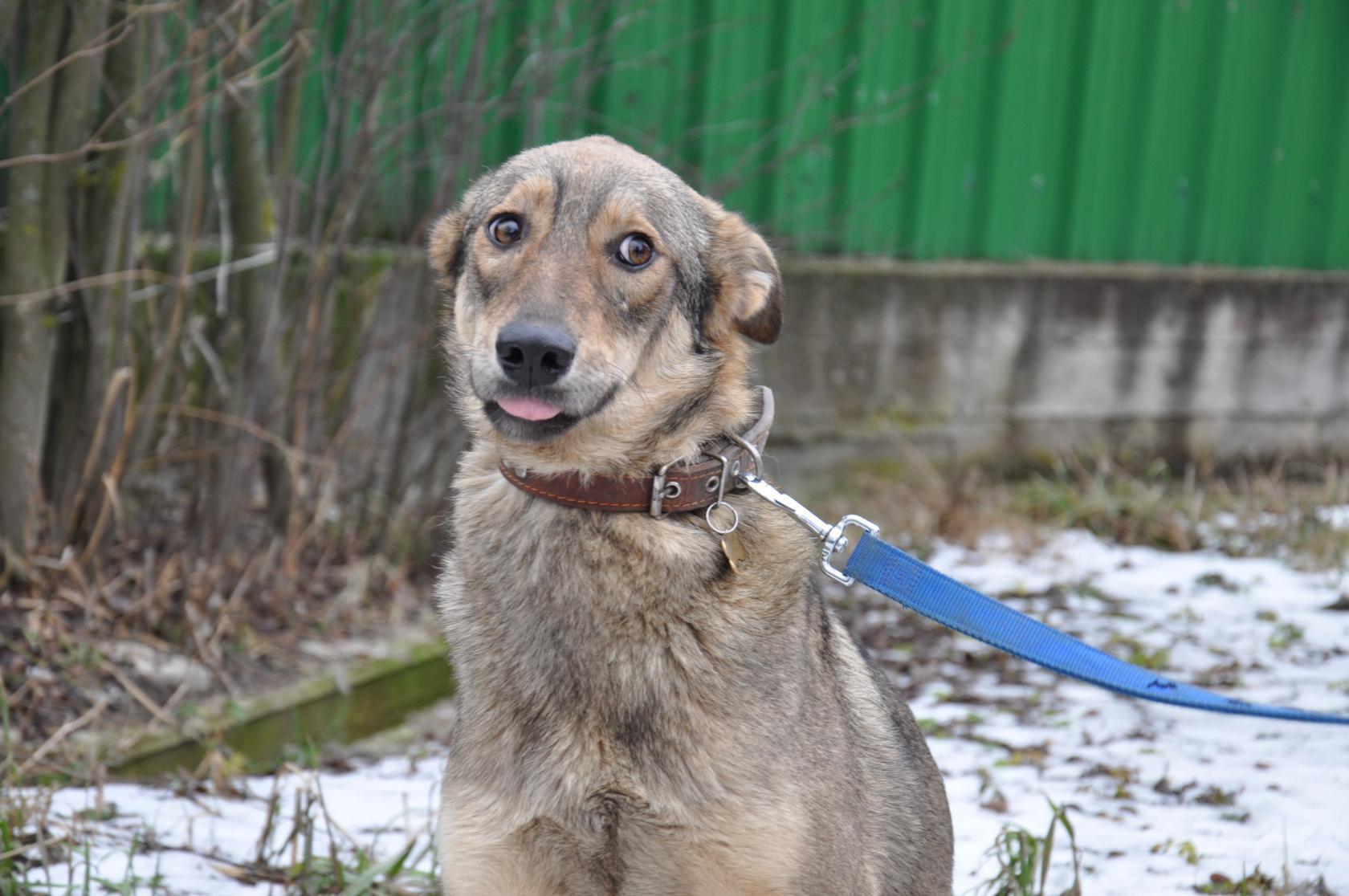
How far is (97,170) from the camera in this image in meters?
4.70

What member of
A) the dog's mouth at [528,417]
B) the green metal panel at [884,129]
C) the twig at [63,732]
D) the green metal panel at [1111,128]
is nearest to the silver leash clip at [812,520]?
the dog's mouth at [528,417]

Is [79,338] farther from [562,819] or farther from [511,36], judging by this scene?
[562,819]

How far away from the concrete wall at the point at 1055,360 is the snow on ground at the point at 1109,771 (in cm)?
168

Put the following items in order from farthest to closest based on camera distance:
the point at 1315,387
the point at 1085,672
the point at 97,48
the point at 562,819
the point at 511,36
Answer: the point at 1315,387, the point at 511,36, the point at 97,48, the point at 1085,672, the point at 562,819

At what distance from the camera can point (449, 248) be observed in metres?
3.00

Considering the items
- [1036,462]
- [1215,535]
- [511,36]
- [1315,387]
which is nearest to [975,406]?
[1036,462]

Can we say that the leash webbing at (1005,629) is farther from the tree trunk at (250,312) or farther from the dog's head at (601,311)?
the tree trunk at (250,312)

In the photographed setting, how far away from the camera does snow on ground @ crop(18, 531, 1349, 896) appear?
351 centimetres

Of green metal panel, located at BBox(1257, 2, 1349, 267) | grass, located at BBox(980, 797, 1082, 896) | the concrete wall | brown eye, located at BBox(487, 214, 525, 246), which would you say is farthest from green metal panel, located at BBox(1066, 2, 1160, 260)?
brown eye, located at BBox(487, 214, 525, 246)

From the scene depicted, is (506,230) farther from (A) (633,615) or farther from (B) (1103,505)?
(B) (1103,505)

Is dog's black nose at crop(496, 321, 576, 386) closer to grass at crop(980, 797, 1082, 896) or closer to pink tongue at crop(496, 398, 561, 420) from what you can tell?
pink tongue at crop(496, 398, 561, 420)

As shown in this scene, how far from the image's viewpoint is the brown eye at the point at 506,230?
2.76 metres


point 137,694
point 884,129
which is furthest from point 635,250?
point 884,129

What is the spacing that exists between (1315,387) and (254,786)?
→ 24.1ft
